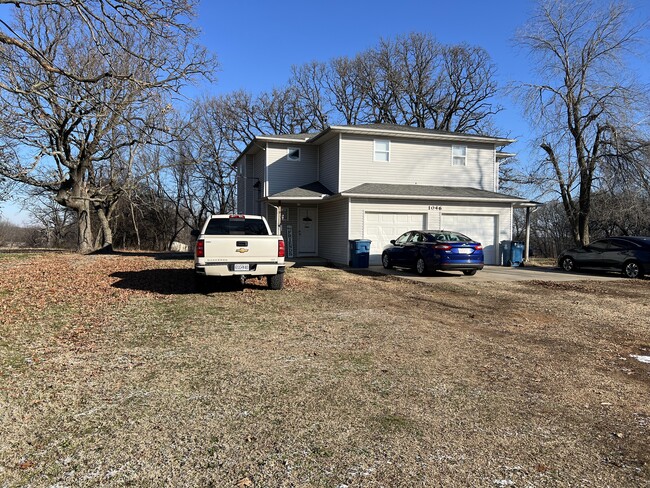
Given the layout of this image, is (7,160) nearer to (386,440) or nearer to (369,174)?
(369,174)

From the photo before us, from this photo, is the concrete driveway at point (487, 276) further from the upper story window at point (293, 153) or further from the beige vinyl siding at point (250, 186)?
the beige vinyl siding at point (250, 186)

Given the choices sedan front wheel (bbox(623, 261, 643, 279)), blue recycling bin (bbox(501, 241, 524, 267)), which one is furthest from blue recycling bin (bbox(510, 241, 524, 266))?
sedan front wheel (bbox(623, 261, 643, 279))

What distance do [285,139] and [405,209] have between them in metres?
6.96

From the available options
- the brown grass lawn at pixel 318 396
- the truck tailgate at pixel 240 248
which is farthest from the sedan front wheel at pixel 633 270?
the truck tailgate at pixel 240 248

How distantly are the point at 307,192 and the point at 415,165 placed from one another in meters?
5.01

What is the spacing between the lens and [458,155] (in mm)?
20438

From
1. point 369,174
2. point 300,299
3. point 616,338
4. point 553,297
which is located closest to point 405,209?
point 369,174

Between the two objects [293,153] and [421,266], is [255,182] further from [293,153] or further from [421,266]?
[421,266]

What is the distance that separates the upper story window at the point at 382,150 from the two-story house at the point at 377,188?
0.04 meters

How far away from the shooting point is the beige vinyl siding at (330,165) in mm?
18797

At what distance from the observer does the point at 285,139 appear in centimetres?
2089

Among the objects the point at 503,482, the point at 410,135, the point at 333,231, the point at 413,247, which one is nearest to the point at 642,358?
the point at 503,482

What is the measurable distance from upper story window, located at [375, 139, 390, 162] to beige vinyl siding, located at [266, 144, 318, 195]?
367 centimetres

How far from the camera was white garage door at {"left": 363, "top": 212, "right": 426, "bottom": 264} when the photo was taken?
57.5 ft
